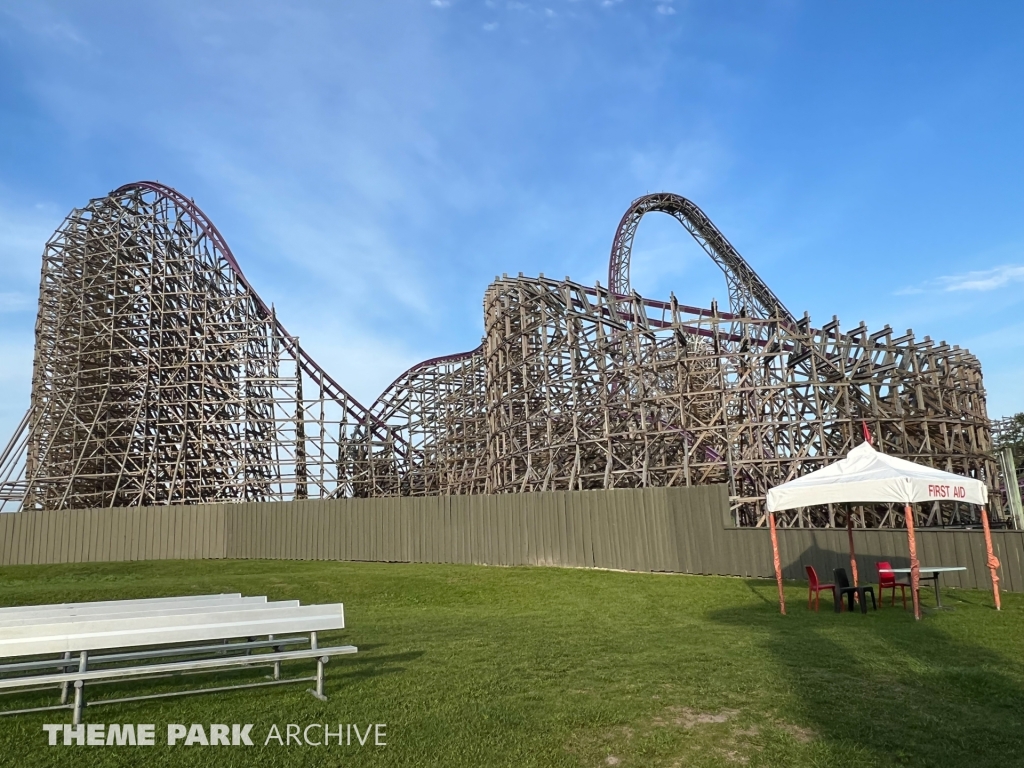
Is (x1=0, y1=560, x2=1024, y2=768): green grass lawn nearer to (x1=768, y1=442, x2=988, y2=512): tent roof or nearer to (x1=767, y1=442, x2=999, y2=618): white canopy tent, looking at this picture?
(x1=767, y1=442, x2=999, y2=618): white canopy tent

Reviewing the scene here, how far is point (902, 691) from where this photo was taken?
4.94 meters

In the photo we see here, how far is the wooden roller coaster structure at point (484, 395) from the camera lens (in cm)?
1900

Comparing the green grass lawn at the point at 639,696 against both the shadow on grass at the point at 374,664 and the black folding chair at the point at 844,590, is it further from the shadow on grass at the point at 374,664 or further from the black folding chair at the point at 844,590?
the black folding chair at the point at 844,590

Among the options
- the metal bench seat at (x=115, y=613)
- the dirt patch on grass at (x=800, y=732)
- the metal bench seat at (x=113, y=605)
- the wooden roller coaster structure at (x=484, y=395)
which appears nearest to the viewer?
the dirt patch on grass at (x=800, y=732)

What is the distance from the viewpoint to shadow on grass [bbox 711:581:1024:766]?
3.89 meters

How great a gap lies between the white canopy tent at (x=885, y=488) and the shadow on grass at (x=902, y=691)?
131 cm

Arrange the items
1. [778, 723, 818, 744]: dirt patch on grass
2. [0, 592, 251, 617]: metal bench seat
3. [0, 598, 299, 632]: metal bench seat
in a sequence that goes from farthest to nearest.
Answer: [0, 592, 251, 617]: metal bench seat → [0, 598, 299, 632]: metal bench seat → [778, 723, 818, 744]: dirt patch on grass

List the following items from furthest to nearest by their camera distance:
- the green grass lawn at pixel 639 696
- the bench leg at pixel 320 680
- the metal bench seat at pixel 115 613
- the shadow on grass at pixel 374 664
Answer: the shadow on grass at pixel 374 664, the bench leg at pixel 320 680, the metal bench seat at pixel 115 613, the green grass lawn at pixel 639 696

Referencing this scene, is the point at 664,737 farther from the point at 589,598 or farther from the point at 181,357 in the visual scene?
the point at 181,357

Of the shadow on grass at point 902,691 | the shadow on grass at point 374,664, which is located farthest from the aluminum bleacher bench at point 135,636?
the shadow on grass at point 902,691

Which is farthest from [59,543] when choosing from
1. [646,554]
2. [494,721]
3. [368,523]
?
[494,721]

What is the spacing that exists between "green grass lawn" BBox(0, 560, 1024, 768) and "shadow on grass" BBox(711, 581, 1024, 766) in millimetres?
18

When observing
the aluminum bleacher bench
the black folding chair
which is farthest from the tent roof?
the aluminum bleacher bench

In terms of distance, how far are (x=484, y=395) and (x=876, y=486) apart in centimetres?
1905
